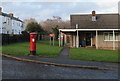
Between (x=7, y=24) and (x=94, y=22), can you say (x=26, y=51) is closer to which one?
(x=94, y=22)

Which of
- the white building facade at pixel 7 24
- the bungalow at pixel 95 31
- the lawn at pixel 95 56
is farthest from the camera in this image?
the white building facade at pixel 7 24

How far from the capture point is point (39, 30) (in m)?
46.8

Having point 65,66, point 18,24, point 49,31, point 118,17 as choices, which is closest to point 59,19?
point 49,31

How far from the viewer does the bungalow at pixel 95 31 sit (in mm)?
20625

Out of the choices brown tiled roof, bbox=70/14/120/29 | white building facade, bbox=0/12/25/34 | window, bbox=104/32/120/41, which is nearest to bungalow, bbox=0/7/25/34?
white building facade, bbox=0/12/25/34

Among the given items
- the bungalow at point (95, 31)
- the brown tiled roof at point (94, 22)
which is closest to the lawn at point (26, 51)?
the bungalow at point (95, 31)

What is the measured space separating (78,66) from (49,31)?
46455mm

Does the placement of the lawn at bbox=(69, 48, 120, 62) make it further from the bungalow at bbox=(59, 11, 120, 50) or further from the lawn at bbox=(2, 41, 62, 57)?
the bungalow at bbox=(59, 11, 120, 50)

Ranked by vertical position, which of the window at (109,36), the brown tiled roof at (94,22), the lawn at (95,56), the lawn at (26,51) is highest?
the brown tiled roof at (94,22)

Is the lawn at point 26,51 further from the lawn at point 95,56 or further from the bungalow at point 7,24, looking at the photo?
the bungalow at point 7,24

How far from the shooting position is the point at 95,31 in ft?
73.1

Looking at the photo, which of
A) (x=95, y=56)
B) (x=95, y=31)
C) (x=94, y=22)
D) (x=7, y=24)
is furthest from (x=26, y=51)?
(x=7, y=24)

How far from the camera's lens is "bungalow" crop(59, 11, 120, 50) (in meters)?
20.6

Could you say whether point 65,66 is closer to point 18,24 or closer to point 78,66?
point 78,66
